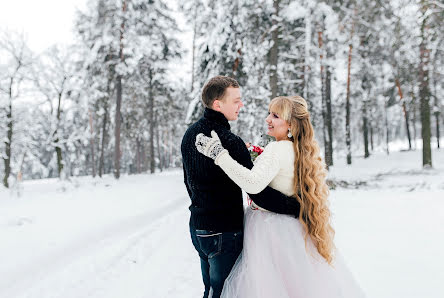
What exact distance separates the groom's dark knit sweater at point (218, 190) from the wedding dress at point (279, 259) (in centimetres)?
11

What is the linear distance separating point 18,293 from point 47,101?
2289 centimetres

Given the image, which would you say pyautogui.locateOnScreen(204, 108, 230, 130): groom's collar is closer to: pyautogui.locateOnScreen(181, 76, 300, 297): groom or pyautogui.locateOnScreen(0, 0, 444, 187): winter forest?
pyautogui.locateOnScreen(181, 76, 300, 297): groom

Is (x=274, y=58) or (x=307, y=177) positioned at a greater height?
(x=274, y=58)

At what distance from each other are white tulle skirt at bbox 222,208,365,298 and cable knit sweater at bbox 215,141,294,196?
30cm

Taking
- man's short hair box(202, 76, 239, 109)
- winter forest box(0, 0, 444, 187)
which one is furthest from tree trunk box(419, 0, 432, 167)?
man's short hair box(202, 76, 239, 109)

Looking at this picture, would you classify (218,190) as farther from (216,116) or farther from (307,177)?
(307,177)

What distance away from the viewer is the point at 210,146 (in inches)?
89.1

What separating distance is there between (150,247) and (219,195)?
4624mm

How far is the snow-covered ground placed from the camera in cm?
442

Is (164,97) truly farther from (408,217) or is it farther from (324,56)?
(408,217)

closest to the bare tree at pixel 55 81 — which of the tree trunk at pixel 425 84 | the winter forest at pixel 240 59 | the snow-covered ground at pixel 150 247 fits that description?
the winter forest at pixel 240 59

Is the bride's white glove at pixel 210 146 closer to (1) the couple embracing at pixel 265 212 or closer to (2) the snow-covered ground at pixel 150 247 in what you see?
(1) the couple embracing at pixel 265 212

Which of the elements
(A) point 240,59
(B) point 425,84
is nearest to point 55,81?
(A) point 240,59

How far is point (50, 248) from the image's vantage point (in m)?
6.32
